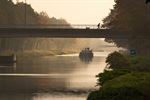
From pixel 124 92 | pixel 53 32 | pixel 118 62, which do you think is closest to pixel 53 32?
pixel 53 32

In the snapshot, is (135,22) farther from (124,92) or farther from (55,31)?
(124,92)


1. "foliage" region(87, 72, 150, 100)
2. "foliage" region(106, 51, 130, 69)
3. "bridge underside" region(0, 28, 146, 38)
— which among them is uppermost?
"bridge underside" region(0, 28, 146, 38)

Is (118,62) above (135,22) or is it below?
below

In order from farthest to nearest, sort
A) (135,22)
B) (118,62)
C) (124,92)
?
(135,22)
(118,62)
(124,92)

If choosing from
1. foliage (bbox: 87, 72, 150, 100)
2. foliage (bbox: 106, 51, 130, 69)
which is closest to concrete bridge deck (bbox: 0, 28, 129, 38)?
foliage (bbox: 106, 51, 130, 69)

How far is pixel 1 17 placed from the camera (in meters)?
127

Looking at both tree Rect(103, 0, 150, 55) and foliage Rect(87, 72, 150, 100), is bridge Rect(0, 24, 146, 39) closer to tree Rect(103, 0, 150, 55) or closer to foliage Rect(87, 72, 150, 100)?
tree Rect(103, 0, 150, 55)

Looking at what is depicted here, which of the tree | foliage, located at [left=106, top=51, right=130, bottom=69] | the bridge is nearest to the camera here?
foliage, located at [left=106, top=51, right=130, bottom=69]

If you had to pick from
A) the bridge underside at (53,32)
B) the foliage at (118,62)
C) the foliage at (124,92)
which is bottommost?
the foliage at (118,62)

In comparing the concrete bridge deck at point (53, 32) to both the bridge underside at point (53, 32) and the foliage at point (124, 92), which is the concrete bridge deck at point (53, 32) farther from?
the foliage at point (124, 92)

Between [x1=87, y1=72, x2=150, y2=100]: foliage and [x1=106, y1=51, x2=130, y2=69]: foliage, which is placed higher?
[x1=87, y1=72, x2=150, y2=100]: foliage

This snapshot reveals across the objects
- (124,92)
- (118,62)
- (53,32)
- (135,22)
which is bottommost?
(118,62)

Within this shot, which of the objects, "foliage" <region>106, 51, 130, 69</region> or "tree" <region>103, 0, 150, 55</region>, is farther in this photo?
"tree" <region>103, 0, 150, 55</region>

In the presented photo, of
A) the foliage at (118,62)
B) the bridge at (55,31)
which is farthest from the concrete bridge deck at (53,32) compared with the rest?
the foliage at (118,62)
